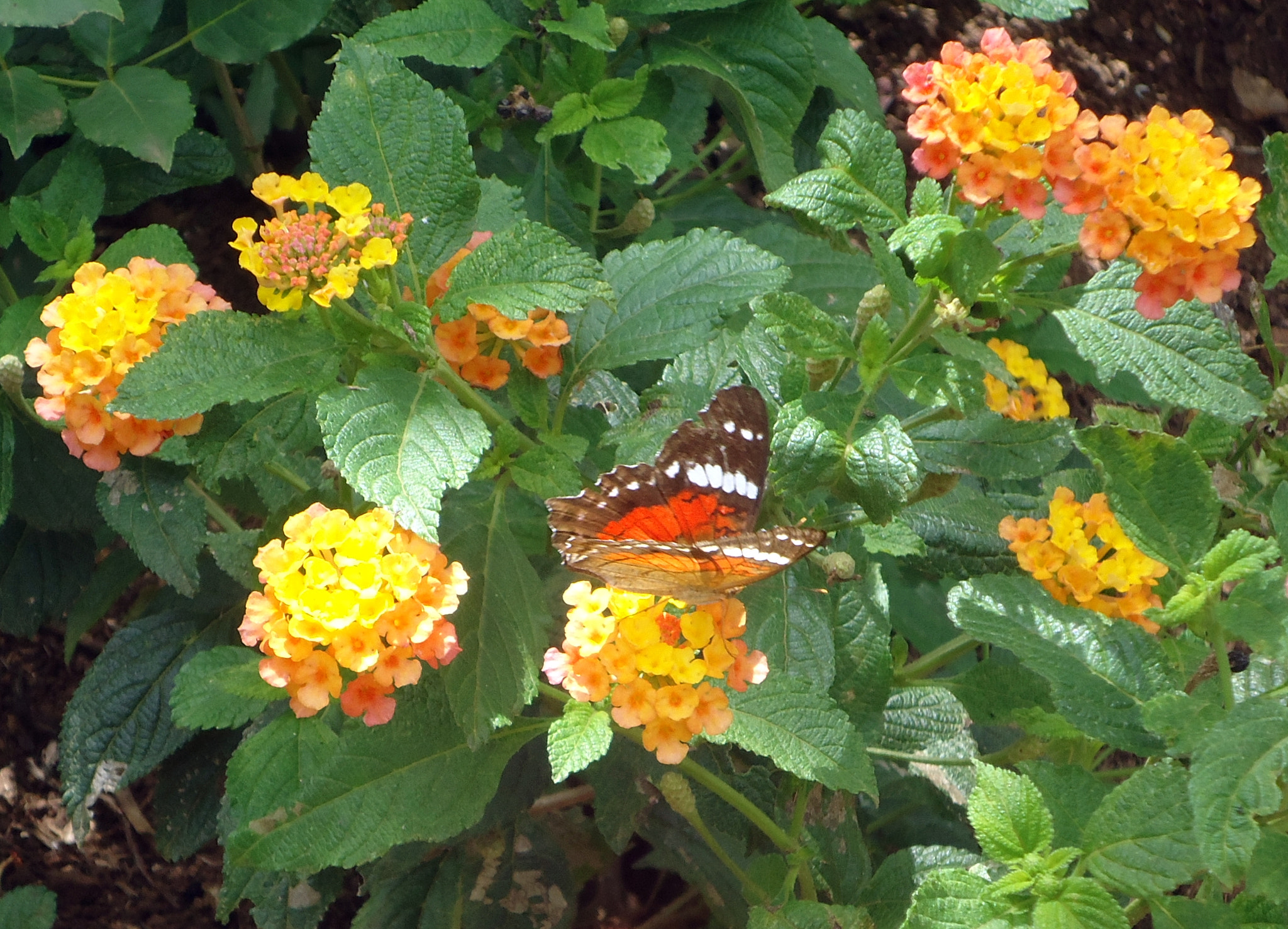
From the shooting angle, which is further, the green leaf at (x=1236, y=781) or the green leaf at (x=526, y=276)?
the green leaf at (x=526, y=276)

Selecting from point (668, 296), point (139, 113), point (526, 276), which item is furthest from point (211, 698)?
point (139, 113)

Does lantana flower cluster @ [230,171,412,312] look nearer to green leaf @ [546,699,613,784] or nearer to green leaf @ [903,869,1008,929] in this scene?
green leaf @ [546,699,613,784]

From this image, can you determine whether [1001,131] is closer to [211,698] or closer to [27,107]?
[211,698]

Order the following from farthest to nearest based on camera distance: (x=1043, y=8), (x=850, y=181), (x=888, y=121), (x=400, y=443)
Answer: (x=888, y=121), (x=1043, y=8), (x=850, y=181), (x=400, y=443)

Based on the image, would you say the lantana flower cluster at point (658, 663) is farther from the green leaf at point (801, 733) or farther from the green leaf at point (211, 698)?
the green leaf at point (211, 698)

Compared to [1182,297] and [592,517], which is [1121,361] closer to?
[1182,297]

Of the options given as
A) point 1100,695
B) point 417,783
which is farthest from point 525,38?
point 1100,695

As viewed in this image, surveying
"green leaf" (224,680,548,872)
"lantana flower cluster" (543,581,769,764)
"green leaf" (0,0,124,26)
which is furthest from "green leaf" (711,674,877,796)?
"green leaf" (0,0,124,26)

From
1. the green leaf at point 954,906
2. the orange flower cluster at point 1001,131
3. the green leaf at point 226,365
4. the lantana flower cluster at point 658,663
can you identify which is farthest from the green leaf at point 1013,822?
the green leaf at point 226,365
